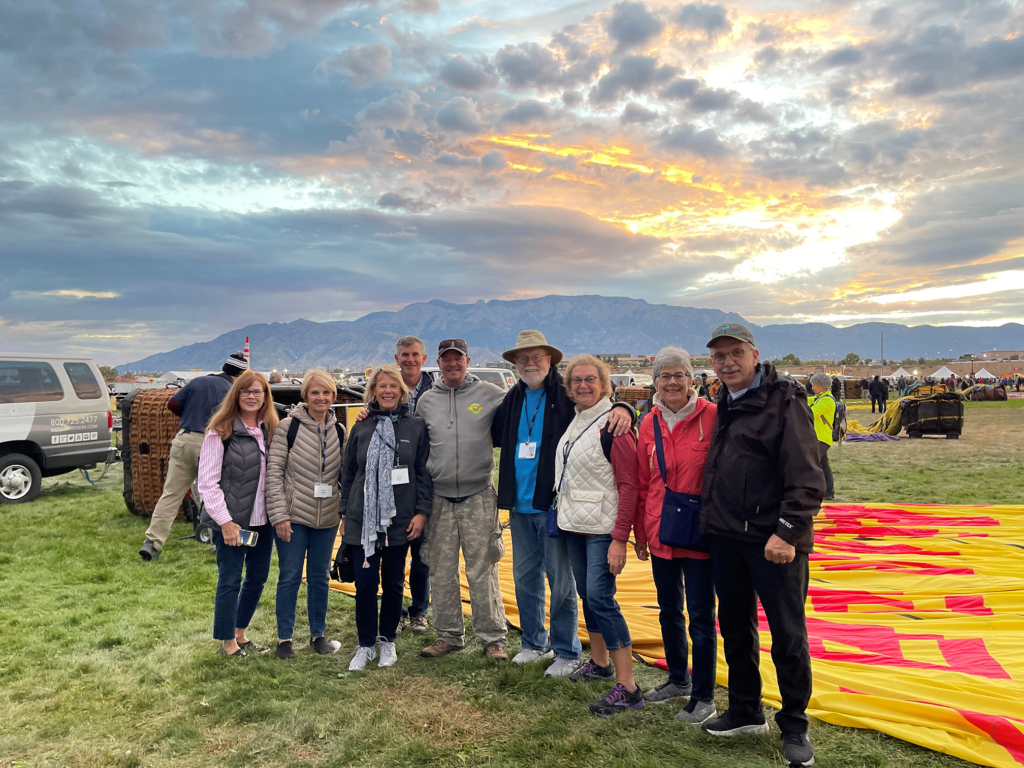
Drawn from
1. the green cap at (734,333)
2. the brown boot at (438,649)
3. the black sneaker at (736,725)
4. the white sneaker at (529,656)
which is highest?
the green cap at (734,333)

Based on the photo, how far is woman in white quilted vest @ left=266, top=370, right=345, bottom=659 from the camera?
165 inches

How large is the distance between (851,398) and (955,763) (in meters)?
45.7

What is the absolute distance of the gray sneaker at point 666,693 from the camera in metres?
3.53

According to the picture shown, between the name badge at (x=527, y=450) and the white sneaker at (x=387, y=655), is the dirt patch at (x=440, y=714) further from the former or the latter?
the name badge at (x=527, y=450)

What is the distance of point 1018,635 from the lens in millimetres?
4148

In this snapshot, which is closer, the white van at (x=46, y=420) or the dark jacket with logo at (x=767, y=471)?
the dark jacket with logo at (x=767, y=471)

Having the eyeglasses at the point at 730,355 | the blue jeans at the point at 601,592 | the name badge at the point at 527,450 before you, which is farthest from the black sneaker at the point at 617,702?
the eyeglasses at the point at 730,355

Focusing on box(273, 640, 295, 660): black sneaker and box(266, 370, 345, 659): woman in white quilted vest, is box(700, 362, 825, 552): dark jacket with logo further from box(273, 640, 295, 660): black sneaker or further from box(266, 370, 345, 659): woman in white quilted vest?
box(273, 640, 295, 660): black sneaker

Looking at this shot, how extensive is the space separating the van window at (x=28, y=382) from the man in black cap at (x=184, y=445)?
4.05m

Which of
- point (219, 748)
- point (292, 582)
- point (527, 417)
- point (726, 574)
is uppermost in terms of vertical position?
point (527, 417)

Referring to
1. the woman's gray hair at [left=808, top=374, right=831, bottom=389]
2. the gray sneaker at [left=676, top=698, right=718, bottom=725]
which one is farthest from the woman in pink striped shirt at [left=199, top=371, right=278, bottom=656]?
the woman's gray hair at [left=808, top=374, right=831, bottom=389]

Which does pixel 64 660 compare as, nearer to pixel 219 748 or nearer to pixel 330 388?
pixel 219 748

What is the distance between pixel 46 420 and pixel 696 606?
9681mm

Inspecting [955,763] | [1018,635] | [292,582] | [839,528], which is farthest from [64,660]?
[839,528]
